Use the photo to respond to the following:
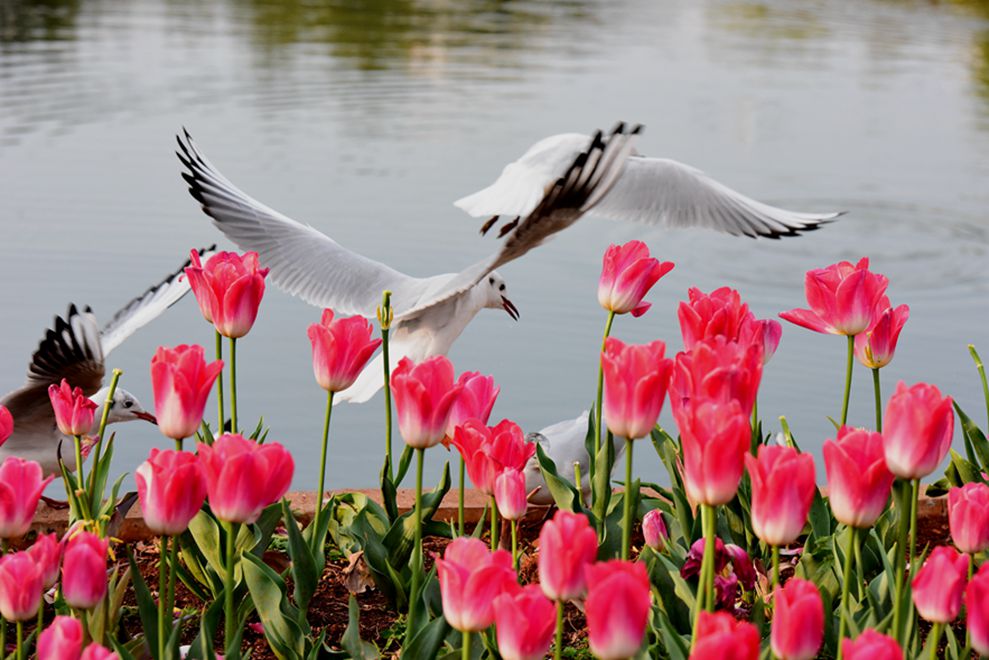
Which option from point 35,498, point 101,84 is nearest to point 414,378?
point 35,498

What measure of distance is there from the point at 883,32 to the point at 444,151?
9152 millimetres

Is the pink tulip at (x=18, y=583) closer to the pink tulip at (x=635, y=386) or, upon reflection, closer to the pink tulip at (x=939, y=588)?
the pink tulip at (x=635, y=386)

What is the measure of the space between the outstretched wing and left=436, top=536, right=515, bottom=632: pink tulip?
293 centimetres

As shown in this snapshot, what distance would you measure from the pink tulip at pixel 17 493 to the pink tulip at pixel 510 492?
526 mm

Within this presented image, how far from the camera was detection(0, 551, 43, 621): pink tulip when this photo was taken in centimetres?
148

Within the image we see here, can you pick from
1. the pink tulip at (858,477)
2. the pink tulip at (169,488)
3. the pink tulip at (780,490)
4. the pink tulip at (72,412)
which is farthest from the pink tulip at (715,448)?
the pink tulip at (72,412)

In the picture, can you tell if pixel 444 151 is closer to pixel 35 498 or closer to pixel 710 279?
pixel 710 279

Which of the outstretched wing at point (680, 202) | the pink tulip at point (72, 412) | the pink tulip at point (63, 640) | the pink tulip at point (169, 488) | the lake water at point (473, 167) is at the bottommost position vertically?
the lake water at point (473, 167)

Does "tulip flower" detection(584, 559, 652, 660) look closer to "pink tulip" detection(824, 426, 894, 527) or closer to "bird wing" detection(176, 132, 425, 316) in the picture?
"pink tulip" detection(824, 426, 894, 527)

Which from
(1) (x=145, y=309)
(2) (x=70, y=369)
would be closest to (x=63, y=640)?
(2) (x=70, y=369)

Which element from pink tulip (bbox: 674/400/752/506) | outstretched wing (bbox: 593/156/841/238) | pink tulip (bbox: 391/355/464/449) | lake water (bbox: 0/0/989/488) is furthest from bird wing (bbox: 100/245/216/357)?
outstretched wing (bbox: 593/156/841/238)

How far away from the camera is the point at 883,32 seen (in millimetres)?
15789

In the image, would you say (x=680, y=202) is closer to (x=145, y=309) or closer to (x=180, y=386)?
(x=145, y=309)

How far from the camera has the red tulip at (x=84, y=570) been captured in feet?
4.80
